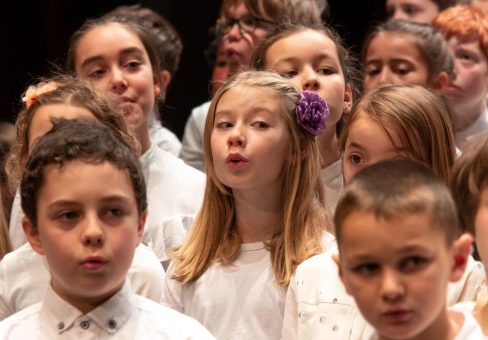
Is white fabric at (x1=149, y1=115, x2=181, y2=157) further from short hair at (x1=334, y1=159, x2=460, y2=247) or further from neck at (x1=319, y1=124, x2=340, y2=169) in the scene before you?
short hair at (x1=334, y1=159, x2=460, y2=247)

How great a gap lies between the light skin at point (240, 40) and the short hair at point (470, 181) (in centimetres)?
192

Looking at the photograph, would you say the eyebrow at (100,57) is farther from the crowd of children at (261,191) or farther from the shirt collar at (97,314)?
the shirt collar at (97,314)

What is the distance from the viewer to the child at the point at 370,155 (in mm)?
2678

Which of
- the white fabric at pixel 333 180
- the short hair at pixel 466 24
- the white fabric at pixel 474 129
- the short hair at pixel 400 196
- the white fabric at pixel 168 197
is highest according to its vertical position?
the short hair at pixel 400 196

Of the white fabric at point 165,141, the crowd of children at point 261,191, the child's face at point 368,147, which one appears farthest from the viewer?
the white fabric at point 165,141

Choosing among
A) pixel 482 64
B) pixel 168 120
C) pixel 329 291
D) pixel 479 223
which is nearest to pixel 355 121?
pixel 329 291

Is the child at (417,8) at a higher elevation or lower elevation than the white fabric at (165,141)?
higher

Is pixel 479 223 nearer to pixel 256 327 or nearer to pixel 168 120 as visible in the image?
pixel 256 327

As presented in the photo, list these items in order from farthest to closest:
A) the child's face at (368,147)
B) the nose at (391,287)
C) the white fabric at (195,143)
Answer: the white fabric at (195,143) → the child's face at (368,147) → the nose at (391,287)

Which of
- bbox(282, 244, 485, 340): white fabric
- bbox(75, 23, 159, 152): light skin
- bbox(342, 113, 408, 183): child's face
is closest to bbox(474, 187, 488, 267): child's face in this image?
bbox(282, 244, 485, 340): white fabric

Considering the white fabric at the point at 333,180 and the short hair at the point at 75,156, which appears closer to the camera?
the short hair at the point at 75,156

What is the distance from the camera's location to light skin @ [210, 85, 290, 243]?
9.71 ft

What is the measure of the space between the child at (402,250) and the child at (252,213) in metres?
0.78

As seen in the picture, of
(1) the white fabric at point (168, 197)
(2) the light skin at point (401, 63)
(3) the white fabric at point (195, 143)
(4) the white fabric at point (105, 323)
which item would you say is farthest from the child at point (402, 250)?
(3) the white fabric at point (195, 143)
